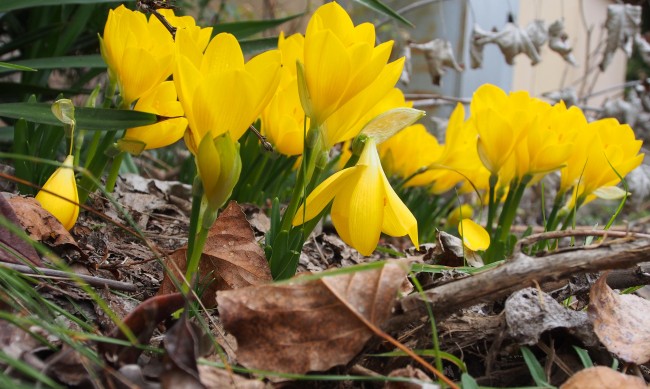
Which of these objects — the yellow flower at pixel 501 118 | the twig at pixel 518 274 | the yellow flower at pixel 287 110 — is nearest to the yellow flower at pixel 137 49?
the yellow flower at pixel 287 110

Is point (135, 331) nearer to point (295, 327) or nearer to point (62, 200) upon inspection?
point (295, 327)

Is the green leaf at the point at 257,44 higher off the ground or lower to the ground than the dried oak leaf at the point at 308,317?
higher

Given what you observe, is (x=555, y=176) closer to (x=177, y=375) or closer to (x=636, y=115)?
(x=636, y=115)

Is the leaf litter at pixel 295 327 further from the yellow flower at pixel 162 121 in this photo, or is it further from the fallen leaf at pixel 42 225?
the yellow flower at pixel 162 121

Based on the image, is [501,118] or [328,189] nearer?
[328,189]

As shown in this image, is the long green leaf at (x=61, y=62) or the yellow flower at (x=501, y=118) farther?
the long green leaf at (x=61, y=62)

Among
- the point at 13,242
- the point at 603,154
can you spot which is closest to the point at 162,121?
the point at 13,242
